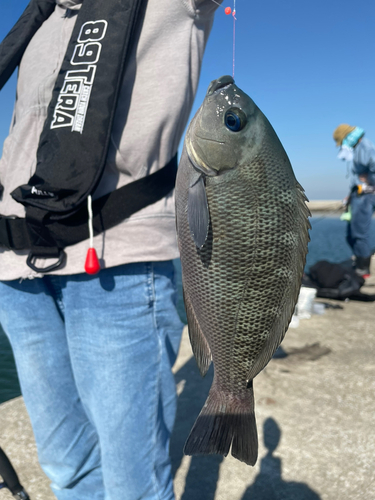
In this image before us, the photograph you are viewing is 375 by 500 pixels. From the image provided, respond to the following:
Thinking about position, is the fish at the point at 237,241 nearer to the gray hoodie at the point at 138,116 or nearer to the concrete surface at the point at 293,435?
the gray hoodie at the point at 138,116

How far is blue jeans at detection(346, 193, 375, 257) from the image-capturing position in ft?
21.7

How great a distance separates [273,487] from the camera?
222cm

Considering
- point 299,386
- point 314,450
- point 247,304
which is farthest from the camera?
point 299,386

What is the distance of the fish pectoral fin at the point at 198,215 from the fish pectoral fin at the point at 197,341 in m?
0.22

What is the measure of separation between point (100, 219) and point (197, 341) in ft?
2.22

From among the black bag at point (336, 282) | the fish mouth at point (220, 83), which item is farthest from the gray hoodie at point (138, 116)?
the black bag at point (336, 282)

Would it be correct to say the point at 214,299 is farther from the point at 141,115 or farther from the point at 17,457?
the point at 17,457

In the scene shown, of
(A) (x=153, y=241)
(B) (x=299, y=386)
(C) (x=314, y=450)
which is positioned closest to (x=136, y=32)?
(A) (x=153, y=241)

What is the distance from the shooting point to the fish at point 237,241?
866mm

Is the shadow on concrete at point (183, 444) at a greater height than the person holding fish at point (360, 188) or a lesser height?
lesser

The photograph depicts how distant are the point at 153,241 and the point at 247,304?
2.05 ft

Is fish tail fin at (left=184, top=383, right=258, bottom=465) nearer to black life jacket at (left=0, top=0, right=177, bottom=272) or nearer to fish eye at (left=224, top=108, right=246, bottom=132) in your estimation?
fish eye at (left=224, top=108, right=246, bottom=132)

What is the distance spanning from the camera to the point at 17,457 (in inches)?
100

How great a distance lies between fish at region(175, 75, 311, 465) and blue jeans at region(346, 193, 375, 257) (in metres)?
6.42
